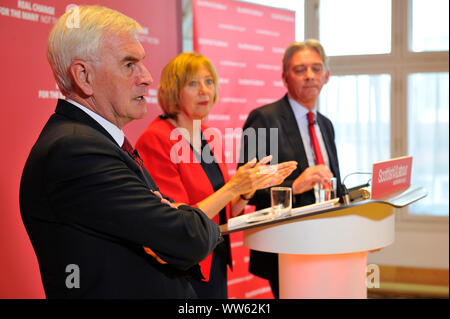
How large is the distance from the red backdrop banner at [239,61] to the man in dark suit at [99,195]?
2.34 m

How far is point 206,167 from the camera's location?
95.6 inches

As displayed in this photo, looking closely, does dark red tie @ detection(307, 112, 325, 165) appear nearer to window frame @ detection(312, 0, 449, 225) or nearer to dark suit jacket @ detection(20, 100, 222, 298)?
dark suit jacket @ detection(20, 100, 222, 298)

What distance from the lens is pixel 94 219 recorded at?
114cm

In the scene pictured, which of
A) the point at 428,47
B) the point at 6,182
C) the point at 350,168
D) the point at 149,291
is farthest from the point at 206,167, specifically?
the point at 428,47

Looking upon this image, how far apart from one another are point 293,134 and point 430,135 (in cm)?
416

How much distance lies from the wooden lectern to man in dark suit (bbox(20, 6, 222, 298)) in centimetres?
64

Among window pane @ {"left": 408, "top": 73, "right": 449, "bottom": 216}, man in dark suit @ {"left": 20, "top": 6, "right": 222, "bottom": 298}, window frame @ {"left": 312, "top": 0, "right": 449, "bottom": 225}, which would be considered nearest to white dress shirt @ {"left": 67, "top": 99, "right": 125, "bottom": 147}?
man in dark suit @ {"left": 20, "top": 6, "right": 222, "bottom": 298}

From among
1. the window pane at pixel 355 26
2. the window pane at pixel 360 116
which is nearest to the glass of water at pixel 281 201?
the window pane at pixel 360 116

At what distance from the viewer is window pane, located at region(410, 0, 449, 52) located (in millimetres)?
6195

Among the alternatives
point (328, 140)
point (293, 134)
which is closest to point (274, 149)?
point (293, 134)

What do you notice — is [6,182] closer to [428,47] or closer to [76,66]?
[76,66]

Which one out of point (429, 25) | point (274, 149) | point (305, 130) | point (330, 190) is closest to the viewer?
point (330, 190)

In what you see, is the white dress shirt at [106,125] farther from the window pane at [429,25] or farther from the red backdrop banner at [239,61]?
the window pane at [429,25]

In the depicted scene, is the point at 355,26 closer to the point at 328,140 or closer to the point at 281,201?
the point at 328,140
